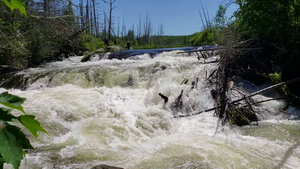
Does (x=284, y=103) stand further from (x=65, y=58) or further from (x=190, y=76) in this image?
(x=65, y=58)

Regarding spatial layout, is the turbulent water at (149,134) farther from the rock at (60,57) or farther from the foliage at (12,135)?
the rock at (60,57)

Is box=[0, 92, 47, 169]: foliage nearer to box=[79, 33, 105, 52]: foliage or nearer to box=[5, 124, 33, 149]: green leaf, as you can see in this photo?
box=[5, 124, 33, 149]: green leaf

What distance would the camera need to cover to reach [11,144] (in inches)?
18.9

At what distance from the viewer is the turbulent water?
9.28 feet

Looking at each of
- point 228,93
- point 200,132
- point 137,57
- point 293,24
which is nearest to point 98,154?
point 200,132

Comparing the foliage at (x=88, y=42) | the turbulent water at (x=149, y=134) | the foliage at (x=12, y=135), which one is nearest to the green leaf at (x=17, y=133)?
the foliage at (x=12, y=135)

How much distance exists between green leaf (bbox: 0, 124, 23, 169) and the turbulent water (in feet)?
7.76

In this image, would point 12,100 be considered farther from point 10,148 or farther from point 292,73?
point 292,73

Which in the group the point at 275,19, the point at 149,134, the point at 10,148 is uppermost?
the point at 275,19

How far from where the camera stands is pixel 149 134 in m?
3.85

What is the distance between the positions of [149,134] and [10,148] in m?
3.47

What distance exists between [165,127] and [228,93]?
4.53 feet

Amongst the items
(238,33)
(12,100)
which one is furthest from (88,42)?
(12,100)

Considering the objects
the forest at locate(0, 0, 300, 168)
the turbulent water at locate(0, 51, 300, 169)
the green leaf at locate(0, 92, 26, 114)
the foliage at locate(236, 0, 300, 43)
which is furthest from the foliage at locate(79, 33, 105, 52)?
the green leaf at locate(0, 92, 26, 114)
